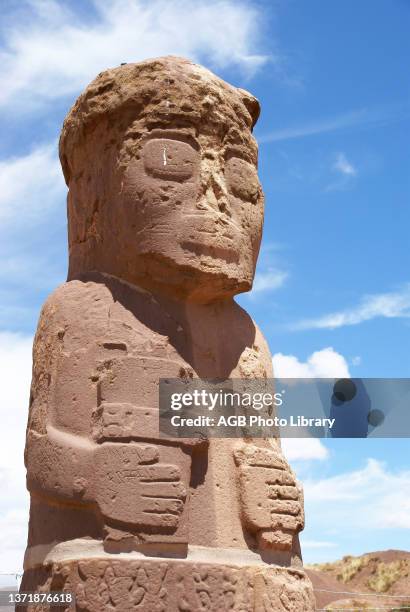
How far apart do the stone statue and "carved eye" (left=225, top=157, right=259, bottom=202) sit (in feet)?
0.04

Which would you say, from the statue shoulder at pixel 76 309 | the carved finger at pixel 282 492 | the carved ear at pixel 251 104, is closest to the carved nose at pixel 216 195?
the statue shoulder at pixel 76 309

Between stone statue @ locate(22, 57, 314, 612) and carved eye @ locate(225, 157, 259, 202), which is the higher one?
carved eye @ locate(225, 157, 259, 202)

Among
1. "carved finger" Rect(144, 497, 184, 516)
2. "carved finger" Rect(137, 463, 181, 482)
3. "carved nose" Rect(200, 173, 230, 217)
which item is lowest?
"carved finger" Rect(144, 497, 184, 516)

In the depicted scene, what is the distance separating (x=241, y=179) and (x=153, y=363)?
1.55 meters

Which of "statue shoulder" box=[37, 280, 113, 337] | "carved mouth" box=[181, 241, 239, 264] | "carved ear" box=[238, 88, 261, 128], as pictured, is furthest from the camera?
"carved ear" box=[238, 88, 261, 128]

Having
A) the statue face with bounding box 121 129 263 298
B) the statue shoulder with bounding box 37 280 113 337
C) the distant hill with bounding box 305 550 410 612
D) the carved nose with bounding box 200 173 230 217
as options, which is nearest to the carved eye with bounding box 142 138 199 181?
the statue face with bounding box 121 129 263 298

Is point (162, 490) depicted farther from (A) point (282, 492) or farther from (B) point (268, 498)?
(A) point (282, 492)

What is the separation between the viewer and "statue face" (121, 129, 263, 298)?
5.35 m

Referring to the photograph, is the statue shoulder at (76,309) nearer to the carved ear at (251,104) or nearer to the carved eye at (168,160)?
the carved eye at (168,160)

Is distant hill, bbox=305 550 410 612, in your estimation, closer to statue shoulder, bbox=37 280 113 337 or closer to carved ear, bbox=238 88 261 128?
carved ear, bbox=238 88 261 128

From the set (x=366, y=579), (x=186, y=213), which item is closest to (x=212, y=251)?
(x=186, y=213)

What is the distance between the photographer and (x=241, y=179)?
5785mm

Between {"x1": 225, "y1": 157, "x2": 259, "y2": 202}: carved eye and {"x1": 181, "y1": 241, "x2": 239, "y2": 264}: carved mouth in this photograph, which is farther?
{"x1": 225, "y1": 157, "x2": 259, "y2": 202}: carved eye

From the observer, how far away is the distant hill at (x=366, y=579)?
15.4 metres
